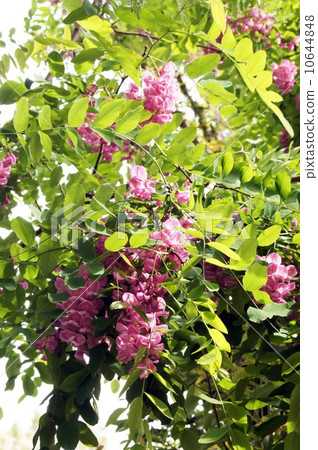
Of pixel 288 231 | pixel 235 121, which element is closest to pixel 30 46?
pixel 235 121

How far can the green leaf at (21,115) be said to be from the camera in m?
0.89

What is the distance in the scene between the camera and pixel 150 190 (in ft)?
2.97

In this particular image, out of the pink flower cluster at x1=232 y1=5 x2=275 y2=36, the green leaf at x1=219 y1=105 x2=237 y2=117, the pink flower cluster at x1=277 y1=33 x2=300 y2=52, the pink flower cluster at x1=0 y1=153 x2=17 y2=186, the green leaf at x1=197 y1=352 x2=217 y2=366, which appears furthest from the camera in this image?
the pink flower cluster at x1=277 y1=33 x2=300 y2=52

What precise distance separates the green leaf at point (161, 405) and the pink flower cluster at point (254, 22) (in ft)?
5.56

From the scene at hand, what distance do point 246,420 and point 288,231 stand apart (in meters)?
0.29

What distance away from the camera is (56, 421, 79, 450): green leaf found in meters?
0.87

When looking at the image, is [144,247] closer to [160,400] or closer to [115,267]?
[115,267]

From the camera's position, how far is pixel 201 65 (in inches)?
38.2

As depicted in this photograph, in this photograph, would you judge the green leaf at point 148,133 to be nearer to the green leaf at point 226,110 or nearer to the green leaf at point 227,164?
the green leaf at point 227,164

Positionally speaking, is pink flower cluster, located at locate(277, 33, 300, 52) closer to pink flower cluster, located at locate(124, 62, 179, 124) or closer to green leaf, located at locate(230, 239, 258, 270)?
pink flower cluster, located at locate(124, 62, 179, 124)

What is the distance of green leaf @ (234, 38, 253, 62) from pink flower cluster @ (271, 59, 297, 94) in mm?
1171

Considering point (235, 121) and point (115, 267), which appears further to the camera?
point (235, 121)

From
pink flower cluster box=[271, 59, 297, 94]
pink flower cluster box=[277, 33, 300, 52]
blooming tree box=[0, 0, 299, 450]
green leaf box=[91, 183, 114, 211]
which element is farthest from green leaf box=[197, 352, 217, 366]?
pink flower cluster box=[277, 33, 300, 52]

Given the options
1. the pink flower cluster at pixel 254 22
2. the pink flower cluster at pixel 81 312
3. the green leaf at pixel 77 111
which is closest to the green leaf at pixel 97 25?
the green leaf at pixel 77 111
